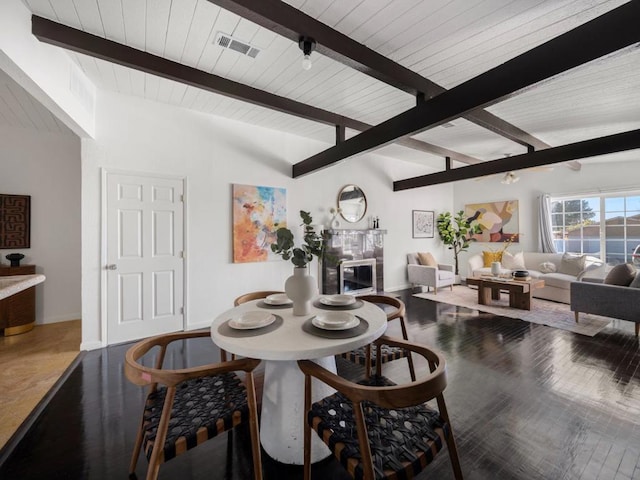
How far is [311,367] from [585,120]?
467 cm

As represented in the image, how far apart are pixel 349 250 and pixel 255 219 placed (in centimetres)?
190

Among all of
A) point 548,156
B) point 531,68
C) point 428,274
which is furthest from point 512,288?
point 531,68

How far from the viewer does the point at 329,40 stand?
6.35ft

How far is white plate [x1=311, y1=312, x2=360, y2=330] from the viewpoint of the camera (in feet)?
4.84

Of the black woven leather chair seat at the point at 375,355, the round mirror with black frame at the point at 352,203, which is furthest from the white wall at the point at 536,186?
the black woven leather chair seat at the point at 375,355

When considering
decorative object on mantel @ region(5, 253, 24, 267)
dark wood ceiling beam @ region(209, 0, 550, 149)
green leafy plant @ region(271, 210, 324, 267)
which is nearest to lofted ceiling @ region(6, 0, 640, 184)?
dark wood ceiling beam @ region(209, 0, 550, 149)

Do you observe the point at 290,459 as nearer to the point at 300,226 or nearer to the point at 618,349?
the point at 300,226

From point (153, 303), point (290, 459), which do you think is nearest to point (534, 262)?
point (290, 459)

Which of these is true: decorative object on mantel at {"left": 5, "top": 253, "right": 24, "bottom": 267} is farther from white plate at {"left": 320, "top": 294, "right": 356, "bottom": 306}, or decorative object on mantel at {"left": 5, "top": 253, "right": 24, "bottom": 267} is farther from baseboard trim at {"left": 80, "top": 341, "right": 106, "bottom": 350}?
white plate at {"left": 320, "top": 294, "right": 356, "bottom": 306}

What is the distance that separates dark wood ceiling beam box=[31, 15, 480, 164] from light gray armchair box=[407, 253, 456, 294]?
12.0ft

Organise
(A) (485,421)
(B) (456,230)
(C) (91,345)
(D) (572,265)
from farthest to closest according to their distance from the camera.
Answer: (B) (456,230)
(D) (572,265)
(C) (91,345)
(A) (485,421)

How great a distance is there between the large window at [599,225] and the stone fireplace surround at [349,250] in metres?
3.85

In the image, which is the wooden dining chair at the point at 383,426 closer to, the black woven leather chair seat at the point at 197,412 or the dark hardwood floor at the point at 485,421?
the black woven leather chair seat at the point at 197,412

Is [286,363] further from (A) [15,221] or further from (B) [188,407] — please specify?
(A) [15,221]
